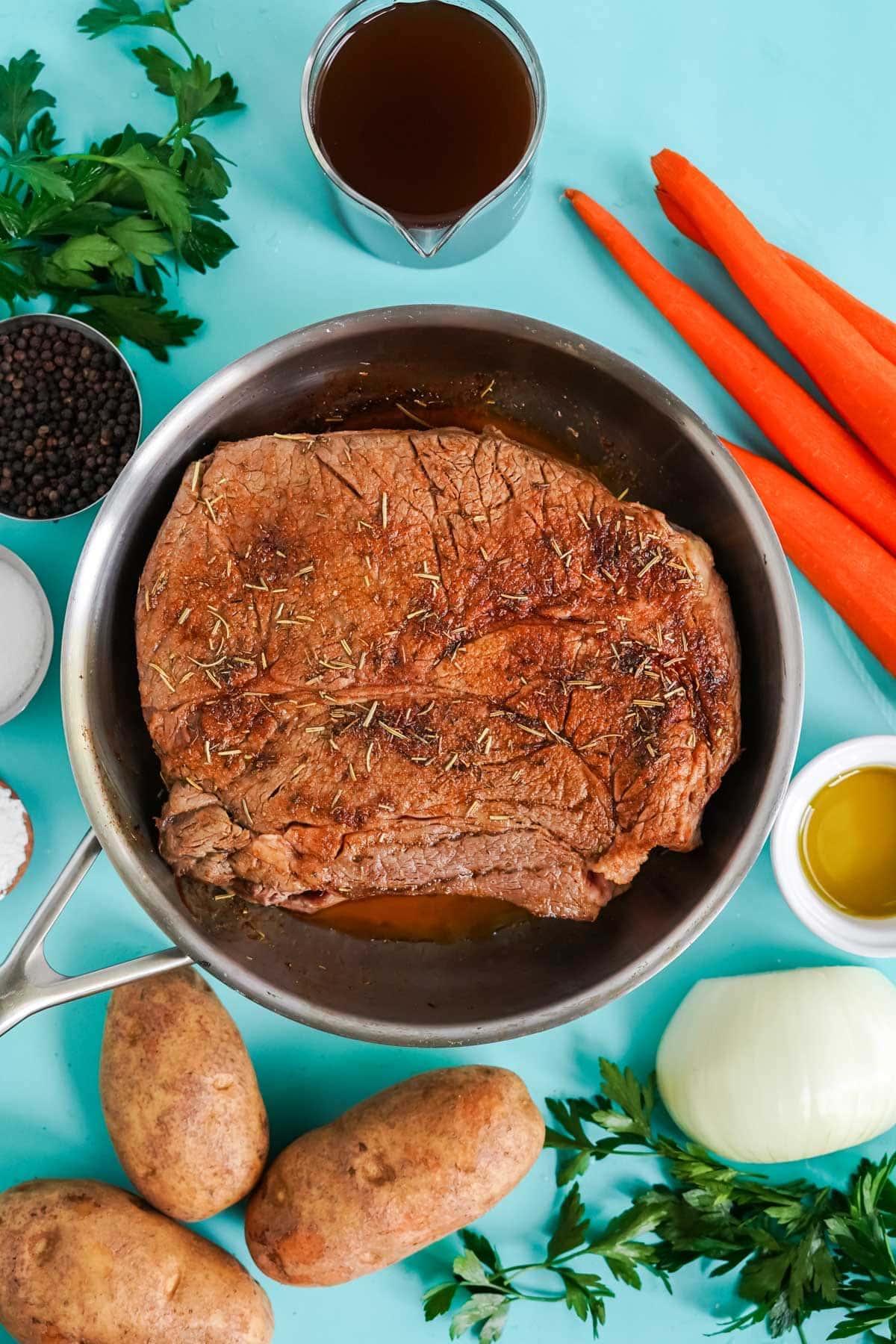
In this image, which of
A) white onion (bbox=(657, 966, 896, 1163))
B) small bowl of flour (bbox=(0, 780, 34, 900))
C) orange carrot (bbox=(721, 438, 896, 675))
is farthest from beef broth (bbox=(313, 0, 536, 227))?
white onion (bbox=(657, 966, 896, 1163))

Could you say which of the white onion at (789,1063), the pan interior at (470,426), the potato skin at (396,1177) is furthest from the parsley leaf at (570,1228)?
the pan interior at (470,426)

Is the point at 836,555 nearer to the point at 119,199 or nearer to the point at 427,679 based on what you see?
the point at 427,679

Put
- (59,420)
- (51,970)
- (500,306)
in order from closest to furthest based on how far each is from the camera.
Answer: (51,970) → (59,420) → (500,306)

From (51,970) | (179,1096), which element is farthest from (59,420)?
(179,1096)

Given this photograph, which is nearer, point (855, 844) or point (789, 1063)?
point (789, 1063)

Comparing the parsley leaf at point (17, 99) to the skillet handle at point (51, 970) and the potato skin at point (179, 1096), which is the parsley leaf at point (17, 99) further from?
the potato skin at point (179, 1096)

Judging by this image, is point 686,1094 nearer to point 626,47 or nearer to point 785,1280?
point 785,1280
